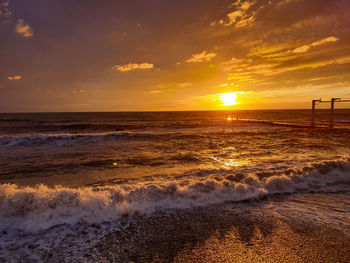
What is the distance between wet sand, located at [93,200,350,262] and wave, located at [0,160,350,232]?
1.94 ft

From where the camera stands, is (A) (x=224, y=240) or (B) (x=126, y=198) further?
(B) (x=126, y=198)

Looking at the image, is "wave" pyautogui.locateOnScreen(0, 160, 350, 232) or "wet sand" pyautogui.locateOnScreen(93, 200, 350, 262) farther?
"wave" pyautogui.locateOnScreen(0, 160, 350, 232)

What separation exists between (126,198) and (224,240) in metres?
2.47

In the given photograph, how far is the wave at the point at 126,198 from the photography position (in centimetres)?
380

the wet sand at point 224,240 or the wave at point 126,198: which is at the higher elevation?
the wave at point 126,198

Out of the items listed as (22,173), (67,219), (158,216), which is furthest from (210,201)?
(22,173)

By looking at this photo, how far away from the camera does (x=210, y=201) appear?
4.54 meters

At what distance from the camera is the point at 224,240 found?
122 inches

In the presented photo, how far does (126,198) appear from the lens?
4.47 meters

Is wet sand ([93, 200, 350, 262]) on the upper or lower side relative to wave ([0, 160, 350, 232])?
lower

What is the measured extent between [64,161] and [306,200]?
10234mm

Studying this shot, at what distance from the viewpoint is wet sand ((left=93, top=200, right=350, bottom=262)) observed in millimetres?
2715

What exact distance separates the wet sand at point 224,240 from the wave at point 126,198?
0.59 meters

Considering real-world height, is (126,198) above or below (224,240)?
above
